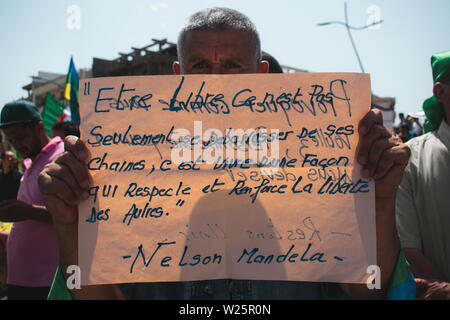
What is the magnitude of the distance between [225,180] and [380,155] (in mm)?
497

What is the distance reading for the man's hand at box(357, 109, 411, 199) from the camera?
103 centimetres

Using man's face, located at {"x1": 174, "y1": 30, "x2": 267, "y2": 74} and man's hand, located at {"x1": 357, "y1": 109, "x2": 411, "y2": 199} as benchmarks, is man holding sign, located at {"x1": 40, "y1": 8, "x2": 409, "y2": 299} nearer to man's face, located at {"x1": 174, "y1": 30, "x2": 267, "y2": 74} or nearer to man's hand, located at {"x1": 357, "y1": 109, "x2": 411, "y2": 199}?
man's hand, located at {"x1": 357, "y1": 109, "x2": 411, "y2": 199}

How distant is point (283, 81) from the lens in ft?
3.78

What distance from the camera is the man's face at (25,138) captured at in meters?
2.66

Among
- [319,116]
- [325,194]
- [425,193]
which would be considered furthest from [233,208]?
[425,193]

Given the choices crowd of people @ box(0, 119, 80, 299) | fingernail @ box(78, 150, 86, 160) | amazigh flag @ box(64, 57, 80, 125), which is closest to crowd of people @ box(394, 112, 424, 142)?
amazigh flag @ box(64, 57, 80, 125)

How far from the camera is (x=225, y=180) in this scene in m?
1.13

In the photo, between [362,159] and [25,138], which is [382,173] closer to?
[362,159]

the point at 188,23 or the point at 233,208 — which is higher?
the point at 188,23

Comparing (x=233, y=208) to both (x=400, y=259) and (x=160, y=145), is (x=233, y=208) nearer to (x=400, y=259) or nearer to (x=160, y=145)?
(x=160, y=145)

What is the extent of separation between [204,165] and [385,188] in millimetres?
590

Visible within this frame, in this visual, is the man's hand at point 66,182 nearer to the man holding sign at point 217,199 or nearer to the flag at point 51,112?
the man holding sign at point 217,199

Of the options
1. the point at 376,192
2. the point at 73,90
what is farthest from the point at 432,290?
the point at 73,90

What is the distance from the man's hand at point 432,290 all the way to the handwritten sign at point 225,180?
604 millimetres
